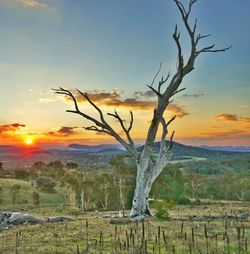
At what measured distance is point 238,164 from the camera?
350 ft

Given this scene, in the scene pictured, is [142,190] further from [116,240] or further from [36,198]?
[36,198]

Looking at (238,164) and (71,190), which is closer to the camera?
(71,190)

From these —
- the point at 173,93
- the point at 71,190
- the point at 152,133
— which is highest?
the point at 173,93

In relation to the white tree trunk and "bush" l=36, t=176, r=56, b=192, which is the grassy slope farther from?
the white tree trunk

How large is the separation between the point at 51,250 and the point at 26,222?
9.04 meters

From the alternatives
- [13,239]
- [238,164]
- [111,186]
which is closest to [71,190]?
[111,186]

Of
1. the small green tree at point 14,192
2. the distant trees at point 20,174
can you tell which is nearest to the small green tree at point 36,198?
the small green tree at point 14,192

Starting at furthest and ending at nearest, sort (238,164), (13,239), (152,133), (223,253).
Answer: (238,164)
(152,133)
(13,239)
(223,253)

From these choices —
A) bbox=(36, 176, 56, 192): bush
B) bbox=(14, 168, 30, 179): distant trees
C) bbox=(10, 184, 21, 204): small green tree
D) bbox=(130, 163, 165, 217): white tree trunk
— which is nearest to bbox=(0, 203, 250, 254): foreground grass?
bbox=(130, 163, 165, 217): white tree trunk

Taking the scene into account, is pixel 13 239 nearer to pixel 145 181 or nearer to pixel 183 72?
pixel 145 181

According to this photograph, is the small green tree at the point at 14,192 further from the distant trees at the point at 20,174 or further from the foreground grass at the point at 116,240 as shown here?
the foreground grass at the point at 116,240

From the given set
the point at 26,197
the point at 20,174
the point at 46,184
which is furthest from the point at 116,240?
the point at 20,174

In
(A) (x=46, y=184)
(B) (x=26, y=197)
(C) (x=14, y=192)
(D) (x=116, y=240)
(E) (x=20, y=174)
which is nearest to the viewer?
(D) (x=116, y=240)

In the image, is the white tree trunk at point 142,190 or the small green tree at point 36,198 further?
the small green tree at point 36,198
